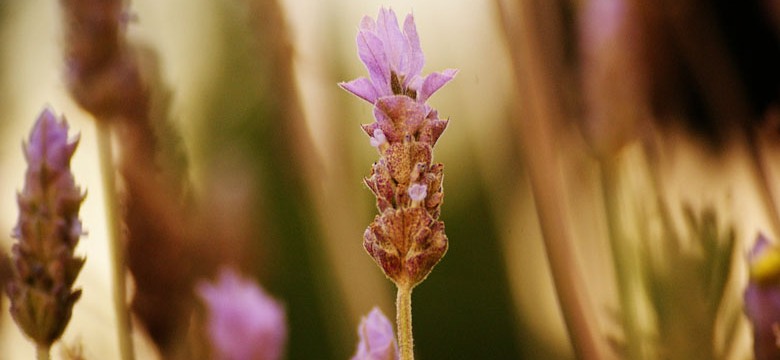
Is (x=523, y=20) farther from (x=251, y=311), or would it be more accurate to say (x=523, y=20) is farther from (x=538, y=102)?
(x=251, y=311)

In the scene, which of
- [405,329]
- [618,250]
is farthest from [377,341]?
[618,250]

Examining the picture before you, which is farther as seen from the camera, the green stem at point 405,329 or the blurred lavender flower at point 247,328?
the blurred lavender flower at point 247,328

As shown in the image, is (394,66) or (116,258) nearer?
(394,66)

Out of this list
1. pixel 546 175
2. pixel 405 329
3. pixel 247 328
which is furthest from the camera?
pixel 546 175

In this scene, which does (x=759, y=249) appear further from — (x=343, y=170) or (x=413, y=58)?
(x=343, y=170)

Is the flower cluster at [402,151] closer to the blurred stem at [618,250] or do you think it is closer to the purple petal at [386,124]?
the purple petal at [386,124]

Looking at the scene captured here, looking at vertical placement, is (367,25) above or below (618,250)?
above

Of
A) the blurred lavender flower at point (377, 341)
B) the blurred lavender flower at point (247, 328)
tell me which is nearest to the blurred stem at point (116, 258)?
the blurred lavender flower at point (247, 328)
